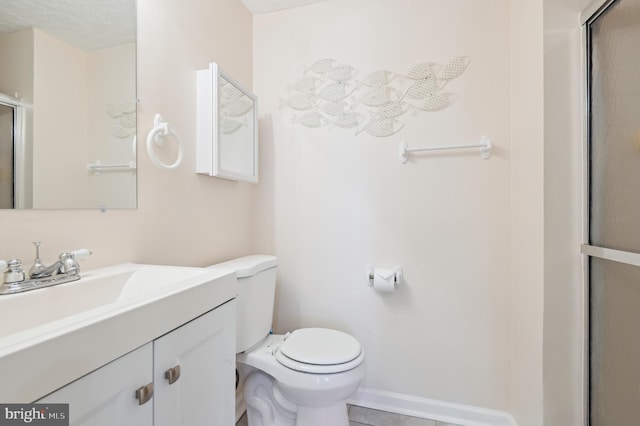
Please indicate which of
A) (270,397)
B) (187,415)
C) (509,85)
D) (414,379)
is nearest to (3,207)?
(187,415)

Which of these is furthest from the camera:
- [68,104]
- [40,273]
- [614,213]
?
[614,213]

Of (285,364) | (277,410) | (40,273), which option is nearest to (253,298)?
(285,364)

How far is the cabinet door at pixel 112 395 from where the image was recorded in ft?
1.73

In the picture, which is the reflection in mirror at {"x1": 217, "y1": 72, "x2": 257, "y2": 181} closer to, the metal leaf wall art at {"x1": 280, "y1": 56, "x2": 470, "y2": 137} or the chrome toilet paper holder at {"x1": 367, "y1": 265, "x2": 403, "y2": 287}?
the metal leaf wall art at {"x1": 280, "y1": 56, "x2": 470, "y2": 137}

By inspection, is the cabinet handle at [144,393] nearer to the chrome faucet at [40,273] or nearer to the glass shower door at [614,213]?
the chrome faucet at [40,273]

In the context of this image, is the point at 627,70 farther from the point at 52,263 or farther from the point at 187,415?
the point at 52,263

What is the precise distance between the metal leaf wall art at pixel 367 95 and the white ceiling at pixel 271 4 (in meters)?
0.38

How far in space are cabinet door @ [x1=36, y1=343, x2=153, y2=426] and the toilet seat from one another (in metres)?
0.69

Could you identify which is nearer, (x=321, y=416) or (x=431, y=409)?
(x=321, y=416)

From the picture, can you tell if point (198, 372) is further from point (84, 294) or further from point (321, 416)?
point (321, 416)

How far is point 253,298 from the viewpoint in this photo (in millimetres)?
1405

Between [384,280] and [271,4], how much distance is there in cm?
176

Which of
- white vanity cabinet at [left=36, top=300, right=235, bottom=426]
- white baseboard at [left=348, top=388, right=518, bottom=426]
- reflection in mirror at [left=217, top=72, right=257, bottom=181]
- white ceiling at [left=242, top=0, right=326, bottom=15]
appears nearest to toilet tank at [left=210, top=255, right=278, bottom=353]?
white vanity cabinet at [left=36, top=300, right=235, bottom=426]

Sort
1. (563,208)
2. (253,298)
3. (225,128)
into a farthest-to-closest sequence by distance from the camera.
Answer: (225,128)
(253,298)
(563,208)
